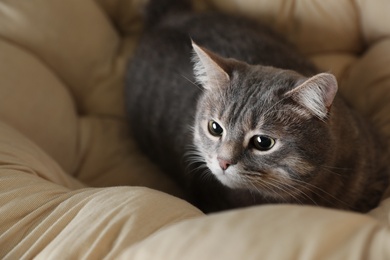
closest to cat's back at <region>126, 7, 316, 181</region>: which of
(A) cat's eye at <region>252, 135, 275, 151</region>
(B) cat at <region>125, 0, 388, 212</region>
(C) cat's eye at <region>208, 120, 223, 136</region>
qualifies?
(B) cat at <region>125, 0, 388, 212</region>

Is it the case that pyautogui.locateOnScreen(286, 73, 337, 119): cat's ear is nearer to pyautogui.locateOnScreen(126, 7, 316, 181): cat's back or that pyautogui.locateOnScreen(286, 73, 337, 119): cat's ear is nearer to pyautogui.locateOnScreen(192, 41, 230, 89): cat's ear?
pyautogui.locateOnScreen(192, 41, 230, 89): cat's ear

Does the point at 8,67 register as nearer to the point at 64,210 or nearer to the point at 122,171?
the point at 122,171

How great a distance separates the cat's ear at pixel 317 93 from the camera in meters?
1.01

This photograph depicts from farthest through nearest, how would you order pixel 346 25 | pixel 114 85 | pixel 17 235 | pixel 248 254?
pixel 114 85 < pixel 346 25 < pixel 17 235 < pixel 248 254

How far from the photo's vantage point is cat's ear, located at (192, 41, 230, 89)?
46.2 inches

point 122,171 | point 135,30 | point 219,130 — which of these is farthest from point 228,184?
point 135,30

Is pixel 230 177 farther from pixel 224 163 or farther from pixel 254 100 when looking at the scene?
pixel 254 100

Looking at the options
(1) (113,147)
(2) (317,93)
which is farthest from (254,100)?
(1) (113,147)

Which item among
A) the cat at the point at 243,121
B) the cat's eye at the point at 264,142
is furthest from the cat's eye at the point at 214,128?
the cat's eye at the point at 264,142

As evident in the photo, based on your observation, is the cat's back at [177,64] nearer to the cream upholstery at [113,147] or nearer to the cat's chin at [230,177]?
the cream upholstery at [113,147]

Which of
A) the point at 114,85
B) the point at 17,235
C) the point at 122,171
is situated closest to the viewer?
the point at 17,235

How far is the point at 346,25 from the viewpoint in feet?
5.56

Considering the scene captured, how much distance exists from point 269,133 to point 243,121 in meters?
0.06

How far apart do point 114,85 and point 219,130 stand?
71cm
